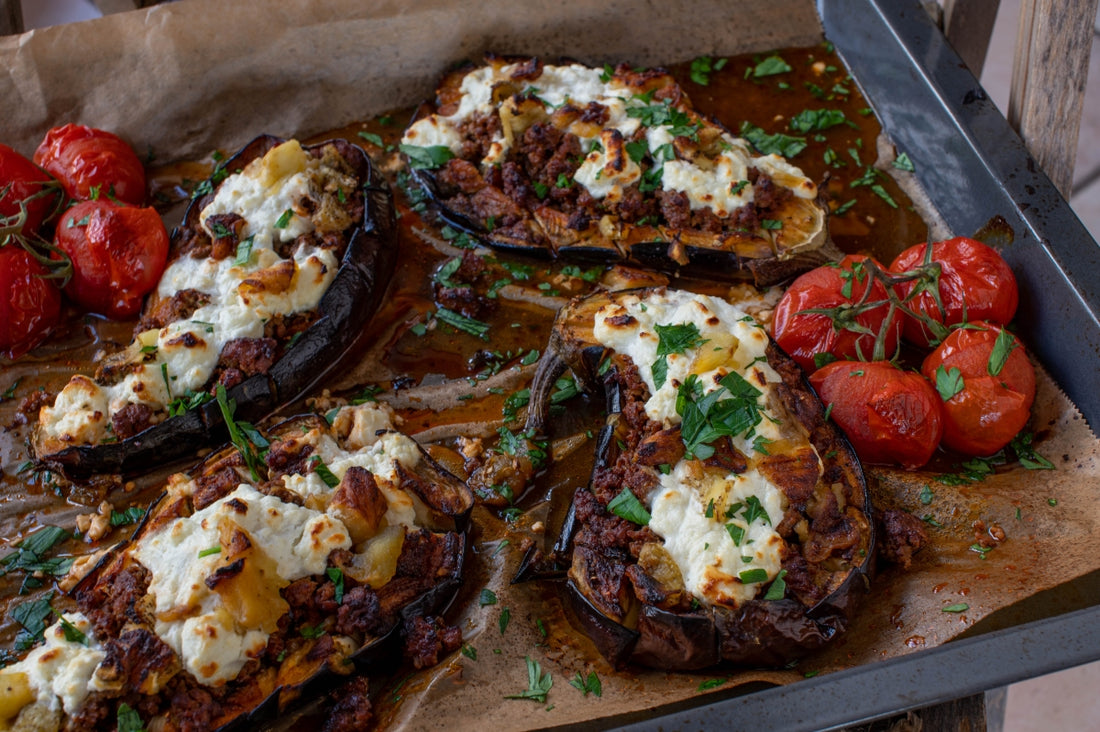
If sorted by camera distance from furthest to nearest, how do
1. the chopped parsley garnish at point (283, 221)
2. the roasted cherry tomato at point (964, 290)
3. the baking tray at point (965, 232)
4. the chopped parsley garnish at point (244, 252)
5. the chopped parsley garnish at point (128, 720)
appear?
the chopped parsley garnish at point (283, 221)
the chopped parsley garnish at point (244, 252)
the roasted cherry tomato at point (964, 290)
the chopped parsley garnish at point (128, 720)
the baking tray at point (965, 232)

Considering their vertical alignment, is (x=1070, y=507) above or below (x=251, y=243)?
below

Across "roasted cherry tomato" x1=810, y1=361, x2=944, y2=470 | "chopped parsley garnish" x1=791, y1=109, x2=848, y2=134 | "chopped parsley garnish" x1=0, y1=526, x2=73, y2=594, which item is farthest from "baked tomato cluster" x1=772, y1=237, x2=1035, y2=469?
"chopped parsley garnish" x1=0, y1=526, x2=73, y2=594

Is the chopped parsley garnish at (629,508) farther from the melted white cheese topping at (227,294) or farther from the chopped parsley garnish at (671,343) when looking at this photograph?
the melted white cheese topping at (227,294)

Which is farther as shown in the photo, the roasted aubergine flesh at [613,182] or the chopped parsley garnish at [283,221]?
the roasted aubergine flesh at [613,182]

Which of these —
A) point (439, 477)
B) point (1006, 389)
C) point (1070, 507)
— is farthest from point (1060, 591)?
point (439, 477)

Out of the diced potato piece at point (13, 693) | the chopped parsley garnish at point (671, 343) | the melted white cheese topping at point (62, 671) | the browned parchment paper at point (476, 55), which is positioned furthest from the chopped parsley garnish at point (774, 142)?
the diced potato piece at point (13, 693)

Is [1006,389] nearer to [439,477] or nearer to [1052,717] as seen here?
[439,477]

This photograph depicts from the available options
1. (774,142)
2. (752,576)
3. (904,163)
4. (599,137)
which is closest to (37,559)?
(752,576)

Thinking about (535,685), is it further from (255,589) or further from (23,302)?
(23,302)
